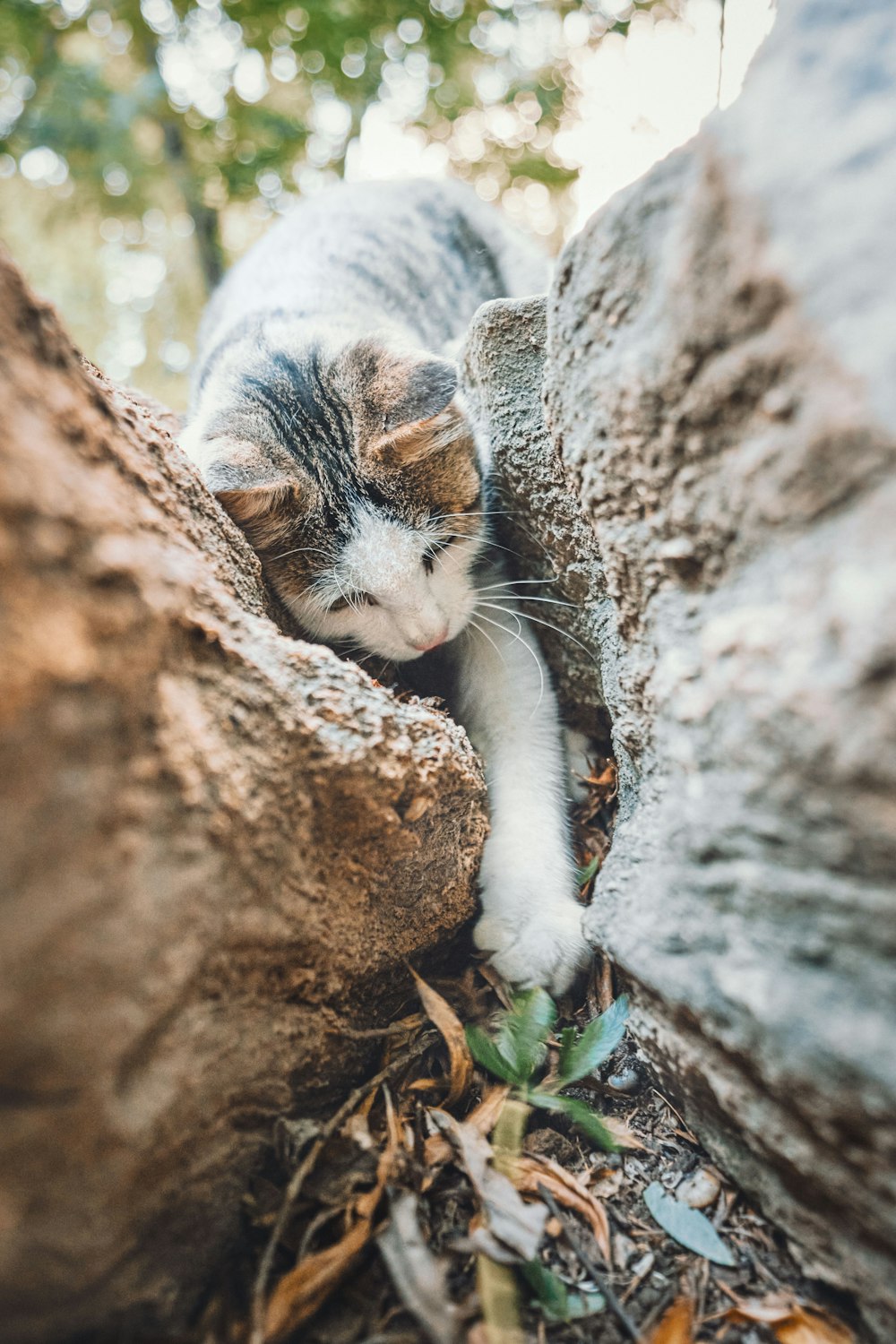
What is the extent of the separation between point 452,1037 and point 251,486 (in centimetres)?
110

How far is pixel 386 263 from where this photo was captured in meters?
2.74

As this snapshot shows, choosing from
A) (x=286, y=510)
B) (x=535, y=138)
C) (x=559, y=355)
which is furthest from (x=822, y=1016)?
(x=535, y=138)

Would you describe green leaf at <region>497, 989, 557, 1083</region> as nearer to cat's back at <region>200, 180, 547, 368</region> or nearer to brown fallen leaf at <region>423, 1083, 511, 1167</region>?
brown fallen leaf at <region>423, 1083, 511, 1167</region>

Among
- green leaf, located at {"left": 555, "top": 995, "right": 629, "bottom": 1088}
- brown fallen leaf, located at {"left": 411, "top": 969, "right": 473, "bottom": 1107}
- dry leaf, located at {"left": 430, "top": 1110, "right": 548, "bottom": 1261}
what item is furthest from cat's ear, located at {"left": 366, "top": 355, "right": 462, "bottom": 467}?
dry leaf, located at {"left": 430, "top": 1110, "right": 548, "bottom": 1261}

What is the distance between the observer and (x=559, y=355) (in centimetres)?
117

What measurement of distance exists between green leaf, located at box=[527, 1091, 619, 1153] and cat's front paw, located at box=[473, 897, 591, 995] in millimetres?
225

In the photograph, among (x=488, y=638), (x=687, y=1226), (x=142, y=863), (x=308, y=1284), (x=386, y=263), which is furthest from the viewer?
(x=386, y=263)

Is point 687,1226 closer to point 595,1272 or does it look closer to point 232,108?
point 595,1272

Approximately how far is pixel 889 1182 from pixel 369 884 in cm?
72

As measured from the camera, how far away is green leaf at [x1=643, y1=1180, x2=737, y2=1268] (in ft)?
3.27

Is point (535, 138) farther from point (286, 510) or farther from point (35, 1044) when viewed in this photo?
point (35, 1044)

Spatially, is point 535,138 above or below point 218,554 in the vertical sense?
above

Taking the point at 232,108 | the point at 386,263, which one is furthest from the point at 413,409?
the point at 232,108

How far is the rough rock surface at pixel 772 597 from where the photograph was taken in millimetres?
735
